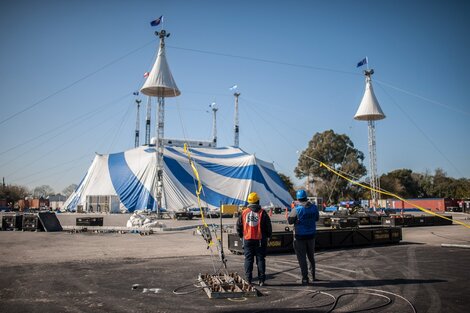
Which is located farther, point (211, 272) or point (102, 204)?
point (102, 204)

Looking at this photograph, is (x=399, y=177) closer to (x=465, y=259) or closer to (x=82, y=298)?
(x=465, y=259)

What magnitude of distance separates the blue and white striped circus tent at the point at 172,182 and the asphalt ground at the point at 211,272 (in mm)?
29539

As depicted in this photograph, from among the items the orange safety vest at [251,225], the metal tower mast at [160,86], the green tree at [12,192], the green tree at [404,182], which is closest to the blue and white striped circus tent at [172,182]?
the metal tower mast at [160,86]

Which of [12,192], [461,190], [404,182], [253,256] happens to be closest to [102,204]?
[253,256]

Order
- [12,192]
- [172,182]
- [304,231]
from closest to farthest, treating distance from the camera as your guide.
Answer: [304,231] → [172,182] → [12,192]

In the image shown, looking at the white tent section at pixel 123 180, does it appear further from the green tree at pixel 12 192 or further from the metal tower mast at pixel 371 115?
the green tree at pixel 12 192

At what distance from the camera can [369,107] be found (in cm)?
3738

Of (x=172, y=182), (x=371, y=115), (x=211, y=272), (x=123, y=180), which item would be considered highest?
(x=371, y=115)

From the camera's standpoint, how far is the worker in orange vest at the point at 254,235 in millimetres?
6992

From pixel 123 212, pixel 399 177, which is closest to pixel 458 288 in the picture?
pixel 123 212

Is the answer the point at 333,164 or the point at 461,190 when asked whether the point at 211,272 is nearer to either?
the point at 333,164

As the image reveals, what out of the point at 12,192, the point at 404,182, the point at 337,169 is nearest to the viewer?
the point at 337,169

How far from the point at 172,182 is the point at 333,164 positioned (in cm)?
3979

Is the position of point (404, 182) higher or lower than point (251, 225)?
higher
